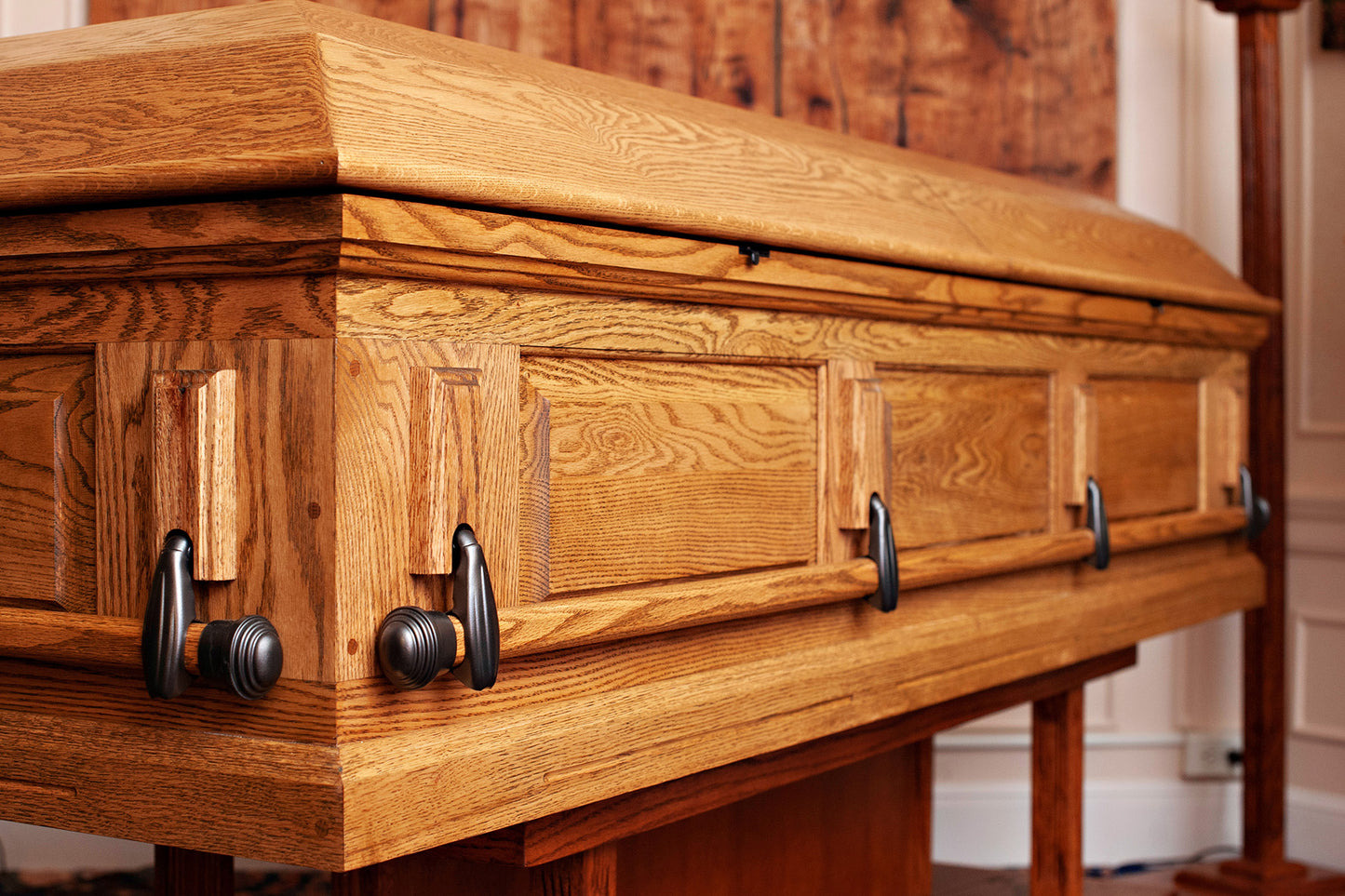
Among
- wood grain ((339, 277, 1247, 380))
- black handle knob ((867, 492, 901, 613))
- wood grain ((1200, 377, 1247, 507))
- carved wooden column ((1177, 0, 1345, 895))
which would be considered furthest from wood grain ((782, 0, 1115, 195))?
black handle knob ((867, 492, 901, 613))

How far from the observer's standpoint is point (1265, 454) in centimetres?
320

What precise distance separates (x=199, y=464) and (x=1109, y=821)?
129 inches

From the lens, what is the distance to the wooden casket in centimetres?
105

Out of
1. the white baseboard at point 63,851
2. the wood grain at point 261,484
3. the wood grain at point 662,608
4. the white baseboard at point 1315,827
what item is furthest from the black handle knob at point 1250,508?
the white baseboard at point 63,851

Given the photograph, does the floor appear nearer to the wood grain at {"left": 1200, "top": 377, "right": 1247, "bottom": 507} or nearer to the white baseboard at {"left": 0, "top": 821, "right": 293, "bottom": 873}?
the white baseboard at {"left": 0, "top": 821, "right": 293, "bottom": 873}

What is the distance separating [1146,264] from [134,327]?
1.82m

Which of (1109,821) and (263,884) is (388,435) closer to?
(263,884)

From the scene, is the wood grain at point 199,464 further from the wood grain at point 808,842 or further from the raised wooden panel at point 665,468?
the wood grain at point 808,842

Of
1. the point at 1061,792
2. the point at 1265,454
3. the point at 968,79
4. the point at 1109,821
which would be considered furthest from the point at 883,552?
the point at 1109,821

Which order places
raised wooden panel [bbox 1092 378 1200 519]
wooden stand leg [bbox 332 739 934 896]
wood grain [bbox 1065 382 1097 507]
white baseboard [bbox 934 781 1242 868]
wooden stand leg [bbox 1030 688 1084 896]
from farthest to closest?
white baseboard [bbox 934 781 1242 868], wooden stand leg [bbox 1030 688 1084 896], raised wooden panel [bbox 1092 378 1200 519], wood grain [bbox 1065 382 1097 507], wooden stand leg [bbox 332 739 934 896]

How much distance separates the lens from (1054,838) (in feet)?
8.13

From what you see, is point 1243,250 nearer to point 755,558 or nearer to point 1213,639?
point 1213,639

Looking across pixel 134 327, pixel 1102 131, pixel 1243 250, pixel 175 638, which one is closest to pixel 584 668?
pixel 175 638

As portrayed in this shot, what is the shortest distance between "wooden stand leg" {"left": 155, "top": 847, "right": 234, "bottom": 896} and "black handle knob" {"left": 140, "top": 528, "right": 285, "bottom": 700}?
1254 millimetres
